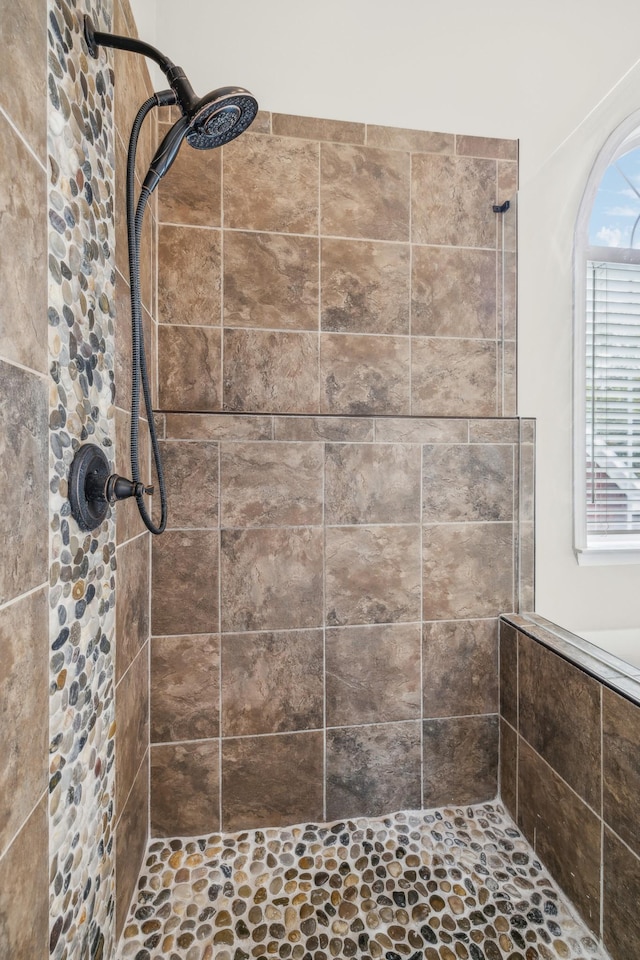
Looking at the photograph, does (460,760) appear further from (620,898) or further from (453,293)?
(453,293)

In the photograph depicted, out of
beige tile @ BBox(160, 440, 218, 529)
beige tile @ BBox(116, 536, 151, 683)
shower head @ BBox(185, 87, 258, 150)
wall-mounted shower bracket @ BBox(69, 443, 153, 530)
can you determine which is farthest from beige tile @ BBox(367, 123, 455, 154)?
beige tile @ BBox(116, 536, 151, 683)

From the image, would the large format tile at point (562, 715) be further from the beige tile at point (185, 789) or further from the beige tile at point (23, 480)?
the beige tile at point (23, 480)

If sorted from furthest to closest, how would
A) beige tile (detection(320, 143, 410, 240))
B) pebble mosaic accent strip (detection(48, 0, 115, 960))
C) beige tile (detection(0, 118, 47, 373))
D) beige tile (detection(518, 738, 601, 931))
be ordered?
1. beige tile (detection(320, 143, 410, 240))
2. beige tile (detection(518, 738, 601, 931))
3. pebble mosaic accent strip (detection(48, 0, 115, 960))
4. beige tile (detection(0, 118, 47, 373))

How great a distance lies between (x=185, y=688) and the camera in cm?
140

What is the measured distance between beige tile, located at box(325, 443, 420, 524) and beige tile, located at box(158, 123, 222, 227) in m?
0.81

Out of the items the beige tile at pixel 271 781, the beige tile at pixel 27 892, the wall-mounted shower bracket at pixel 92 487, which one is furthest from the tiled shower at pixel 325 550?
the beige tile at pixel 27 892

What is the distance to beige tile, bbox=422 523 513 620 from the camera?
153 cm

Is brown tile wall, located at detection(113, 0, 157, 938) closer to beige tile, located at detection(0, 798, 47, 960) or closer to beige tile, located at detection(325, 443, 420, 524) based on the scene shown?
beige tile, located at detection(0, 798, 47, 960)

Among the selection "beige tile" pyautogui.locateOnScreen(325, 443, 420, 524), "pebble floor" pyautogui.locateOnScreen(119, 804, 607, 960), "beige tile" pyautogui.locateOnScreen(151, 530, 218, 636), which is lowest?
"pebble floor" pyautogui.locateOnScreen(119, 804, 607, 960)

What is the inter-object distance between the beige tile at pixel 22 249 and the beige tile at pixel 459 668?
1.34 m

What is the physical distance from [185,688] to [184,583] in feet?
1.04

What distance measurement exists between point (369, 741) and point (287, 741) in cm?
27

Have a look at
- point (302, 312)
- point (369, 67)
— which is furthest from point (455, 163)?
point (302, 312)

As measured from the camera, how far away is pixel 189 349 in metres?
1.43
